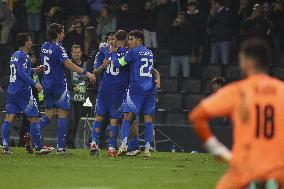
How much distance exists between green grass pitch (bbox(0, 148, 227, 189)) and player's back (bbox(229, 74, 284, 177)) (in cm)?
482

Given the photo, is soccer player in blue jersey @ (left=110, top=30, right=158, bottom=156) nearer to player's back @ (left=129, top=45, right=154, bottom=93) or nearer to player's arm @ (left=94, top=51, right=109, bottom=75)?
player's back @ (left=129, top=45, right=154, bottom=93)

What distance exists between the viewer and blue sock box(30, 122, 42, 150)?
17562mm

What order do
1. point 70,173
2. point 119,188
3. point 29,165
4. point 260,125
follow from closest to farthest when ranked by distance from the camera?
point 260,125 → point 119,188 → point 70,173 → point 29,165

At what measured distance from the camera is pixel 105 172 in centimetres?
1395

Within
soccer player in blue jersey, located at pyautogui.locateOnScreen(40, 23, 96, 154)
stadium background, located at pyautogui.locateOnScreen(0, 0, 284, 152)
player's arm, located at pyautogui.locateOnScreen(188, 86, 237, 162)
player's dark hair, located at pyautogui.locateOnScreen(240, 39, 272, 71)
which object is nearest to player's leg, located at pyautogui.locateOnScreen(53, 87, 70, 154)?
soccer player in blue jersey, located at pyautogui.locateOnScreen(40, 23, 96, 154)

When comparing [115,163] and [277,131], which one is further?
[115,163]

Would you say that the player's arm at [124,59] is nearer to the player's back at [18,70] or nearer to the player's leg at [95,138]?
the player's leg at [95,138]

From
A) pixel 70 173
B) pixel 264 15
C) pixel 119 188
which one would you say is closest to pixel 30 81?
pixel 70 173

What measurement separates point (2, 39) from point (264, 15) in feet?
26.9

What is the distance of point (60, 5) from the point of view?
27.8m

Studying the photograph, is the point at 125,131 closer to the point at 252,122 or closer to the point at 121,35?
the point at 121,35

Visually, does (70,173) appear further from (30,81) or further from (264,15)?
(264,15)

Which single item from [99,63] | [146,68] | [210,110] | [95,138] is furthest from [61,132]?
[210,110]

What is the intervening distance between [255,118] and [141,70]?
10596mm
